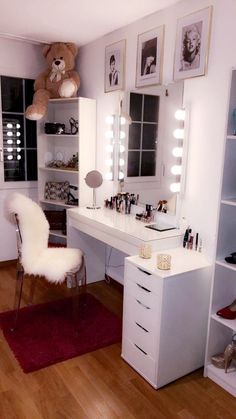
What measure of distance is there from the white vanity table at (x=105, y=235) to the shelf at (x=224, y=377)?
2.64ft

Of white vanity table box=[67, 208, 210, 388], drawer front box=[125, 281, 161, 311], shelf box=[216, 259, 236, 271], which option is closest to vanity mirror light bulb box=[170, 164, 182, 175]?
white vanity table box=[67, 208, 210, 388]

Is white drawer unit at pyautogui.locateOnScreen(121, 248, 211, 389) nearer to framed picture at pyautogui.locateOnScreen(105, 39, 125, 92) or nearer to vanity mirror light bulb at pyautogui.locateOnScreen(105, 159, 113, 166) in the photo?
vanity mirror light bulb at pyautogui.locateOnScreen(105, 159, 113, 166)

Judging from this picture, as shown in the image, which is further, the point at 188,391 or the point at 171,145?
the point at 171,145

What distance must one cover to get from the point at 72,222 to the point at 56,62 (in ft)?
5.06

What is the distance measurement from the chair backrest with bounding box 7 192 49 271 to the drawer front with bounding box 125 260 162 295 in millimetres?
772

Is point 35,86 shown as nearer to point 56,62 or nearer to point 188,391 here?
point 56,62

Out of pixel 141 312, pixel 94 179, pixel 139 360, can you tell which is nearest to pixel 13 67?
pixel 94 179

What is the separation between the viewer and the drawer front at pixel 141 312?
1918mm

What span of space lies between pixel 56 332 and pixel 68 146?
1.94 meters

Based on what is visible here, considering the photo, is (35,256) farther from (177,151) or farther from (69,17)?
(69,17)

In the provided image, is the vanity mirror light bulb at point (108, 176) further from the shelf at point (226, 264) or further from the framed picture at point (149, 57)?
the shelf at point (226, 264)

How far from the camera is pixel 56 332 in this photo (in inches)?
98.3

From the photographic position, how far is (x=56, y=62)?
3.23 meters

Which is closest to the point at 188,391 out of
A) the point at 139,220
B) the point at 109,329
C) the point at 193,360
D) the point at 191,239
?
→ the point at 193,360
